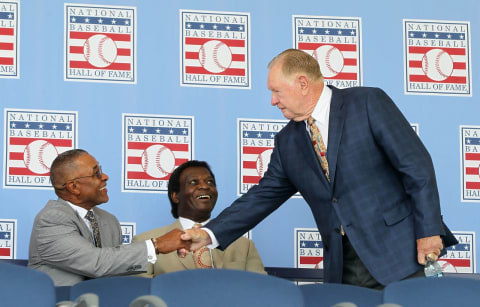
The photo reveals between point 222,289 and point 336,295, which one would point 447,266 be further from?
point 222,289

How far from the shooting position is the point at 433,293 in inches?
114

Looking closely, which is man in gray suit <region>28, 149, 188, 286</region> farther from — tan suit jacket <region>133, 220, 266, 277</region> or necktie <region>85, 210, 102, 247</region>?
tan suit jacket <region>133, 220, 266, 277</region>

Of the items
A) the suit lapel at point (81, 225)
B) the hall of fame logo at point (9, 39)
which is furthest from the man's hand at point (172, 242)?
the hall of fame logo at point (9, 39)

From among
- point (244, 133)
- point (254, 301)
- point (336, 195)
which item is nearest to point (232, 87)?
point (244, 133)

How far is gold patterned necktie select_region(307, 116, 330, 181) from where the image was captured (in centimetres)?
402

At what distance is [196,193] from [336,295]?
2204 millimetres

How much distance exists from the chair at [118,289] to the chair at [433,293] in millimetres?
959

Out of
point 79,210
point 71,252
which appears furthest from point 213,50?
point 71,252

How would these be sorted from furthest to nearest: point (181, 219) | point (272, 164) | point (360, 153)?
point (181, 219) < point (272, 164) < point (360, 153)

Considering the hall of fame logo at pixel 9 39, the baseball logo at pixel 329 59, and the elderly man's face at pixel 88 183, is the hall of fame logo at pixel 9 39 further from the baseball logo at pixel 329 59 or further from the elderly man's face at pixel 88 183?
the baseball logo at pixel 329 59

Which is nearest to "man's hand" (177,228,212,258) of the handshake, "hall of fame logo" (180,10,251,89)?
the handshake

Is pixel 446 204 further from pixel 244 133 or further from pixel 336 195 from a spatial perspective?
pixel 336 195

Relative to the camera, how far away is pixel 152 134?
18.2ft

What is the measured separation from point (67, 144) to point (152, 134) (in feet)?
1.73
